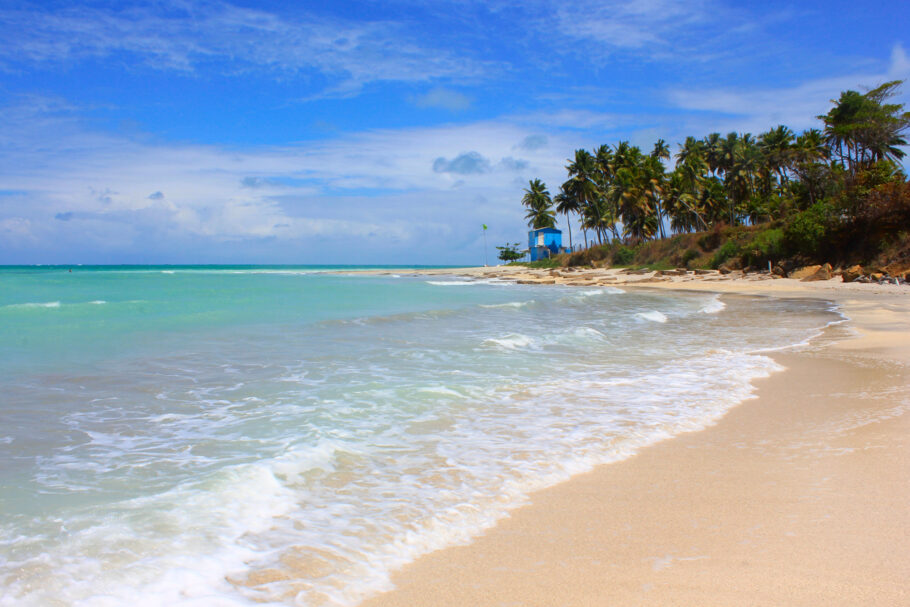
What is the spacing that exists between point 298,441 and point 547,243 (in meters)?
69.8

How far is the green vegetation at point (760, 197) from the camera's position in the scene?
3086 cm

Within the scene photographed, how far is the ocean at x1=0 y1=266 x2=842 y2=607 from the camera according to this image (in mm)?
2973

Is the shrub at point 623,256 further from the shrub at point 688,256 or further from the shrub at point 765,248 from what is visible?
the shrub at point 765,248

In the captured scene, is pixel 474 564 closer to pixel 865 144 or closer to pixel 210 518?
pixel 210 518

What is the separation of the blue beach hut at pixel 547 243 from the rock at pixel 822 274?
43.3 metres

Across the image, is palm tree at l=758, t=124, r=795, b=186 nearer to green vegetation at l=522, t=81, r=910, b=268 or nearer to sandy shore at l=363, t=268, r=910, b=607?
green vegetation at l=522, t=81, r=910, b=268

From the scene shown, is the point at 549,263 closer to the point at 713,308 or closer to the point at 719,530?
the point at 713,308

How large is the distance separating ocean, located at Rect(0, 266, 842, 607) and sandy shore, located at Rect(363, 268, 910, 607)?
0.28 m

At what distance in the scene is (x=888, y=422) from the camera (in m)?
5.32

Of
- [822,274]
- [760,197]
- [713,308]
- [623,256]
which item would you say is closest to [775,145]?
[760,197]

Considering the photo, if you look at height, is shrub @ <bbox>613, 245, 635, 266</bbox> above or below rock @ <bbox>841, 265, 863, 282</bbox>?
above

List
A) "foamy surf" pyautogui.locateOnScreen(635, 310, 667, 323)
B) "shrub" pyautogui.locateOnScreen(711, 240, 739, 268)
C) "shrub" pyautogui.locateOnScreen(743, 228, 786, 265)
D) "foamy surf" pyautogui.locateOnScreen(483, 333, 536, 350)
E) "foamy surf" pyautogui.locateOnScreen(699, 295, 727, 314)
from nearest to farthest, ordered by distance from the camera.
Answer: "foamy surf" pyautogui.locateOnScreen(483, 333, 536, 350), "foamy surf" pyautogui.locateOnScreen(635, 310, 667, 323), "foamy surf" pyautogui.locateOnScreen(699, 295, 727, 314), "shrub" pyautogui.locateOnScreen(743, 228, 786, 265), "shrub" pyautogui.locateOnScreen(711, 240, 739, 268)

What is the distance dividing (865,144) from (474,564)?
48.7 metres

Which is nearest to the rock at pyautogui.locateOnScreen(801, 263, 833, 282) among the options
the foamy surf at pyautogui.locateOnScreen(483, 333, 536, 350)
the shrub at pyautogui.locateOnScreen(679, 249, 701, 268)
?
the shrub at pyautogui.locateOnScreen(679, 249, 701, 268)
